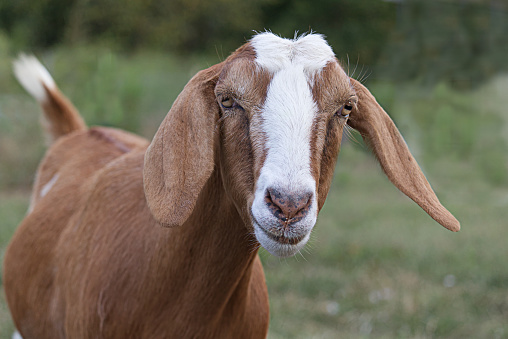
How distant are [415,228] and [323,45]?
5344 millimetres

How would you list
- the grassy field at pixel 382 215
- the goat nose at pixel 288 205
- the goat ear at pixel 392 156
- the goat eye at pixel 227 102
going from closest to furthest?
1. the goat nose at pixel 288 205
2. the goat eye at pixel 227 102
3. the goat ear at pixel 392 156
4. the grassy field at pixel 382 215

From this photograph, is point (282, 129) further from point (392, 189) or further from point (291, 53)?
point (392, 189)

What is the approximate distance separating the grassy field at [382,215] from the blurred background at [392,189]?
2 cm

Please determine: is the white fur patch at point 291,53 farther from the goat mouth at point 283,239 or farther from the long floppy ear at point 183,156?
the goat mouth at point 283,239

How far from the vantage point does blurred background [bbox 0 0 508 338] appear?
4.68 m

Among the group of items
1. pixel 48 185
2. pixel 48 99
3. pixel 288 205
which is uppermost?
pixel 288 205

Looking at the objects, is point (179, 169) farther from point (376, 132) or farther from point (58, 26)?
point (58, 26)

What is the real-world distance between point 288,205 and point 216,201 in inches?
20.8

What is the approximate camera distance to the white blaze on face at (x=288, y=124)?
1627mm

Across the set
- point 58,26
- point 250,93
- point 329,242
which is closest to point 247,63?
point 250,93

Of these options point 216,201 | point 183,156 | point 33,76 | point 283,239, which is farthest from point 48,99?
point 283,239

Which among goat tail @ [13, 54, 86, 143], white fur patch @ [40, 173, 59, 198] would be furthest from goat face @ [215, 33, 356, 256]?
goat tail @ [13, 54, 86, 143]

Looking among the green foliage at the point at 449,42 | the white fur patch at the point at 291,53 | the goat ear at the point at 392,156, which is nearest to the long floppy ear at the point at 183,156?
the white fur patch at the point at 291,53

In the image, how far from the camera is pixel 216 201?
2064 millimetres
